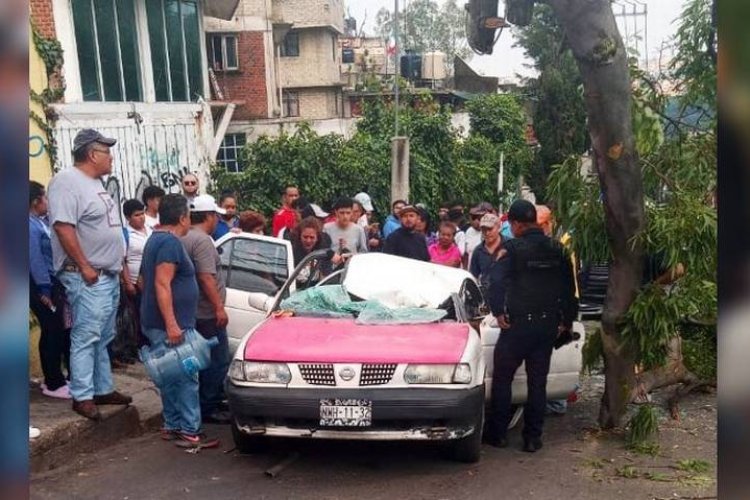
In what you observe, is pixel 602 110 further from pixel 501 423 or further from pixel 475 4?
pixel 501 423

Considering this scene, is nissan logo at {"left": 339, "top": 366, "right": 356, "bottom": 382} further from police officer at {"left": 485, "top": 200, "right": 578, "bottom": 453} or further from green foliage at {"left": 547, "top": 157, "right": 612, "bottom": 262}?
green foliage at {"left": 547, "top": 157, "right": 612, "bottom": 262}

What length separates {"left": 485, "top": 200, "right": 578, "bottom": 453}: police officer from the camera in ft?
20.0

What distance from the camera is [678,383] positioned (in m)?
7.05

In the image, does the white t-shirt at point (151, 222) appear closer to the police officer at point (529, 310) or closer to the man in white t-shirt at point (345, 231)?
the man in white t-shirt at point (345, 231)

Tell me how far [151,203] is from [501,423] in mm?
4290

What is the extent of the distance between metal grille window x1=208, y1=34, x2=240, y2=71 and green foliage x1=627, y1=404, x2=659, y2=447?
82.9 feet

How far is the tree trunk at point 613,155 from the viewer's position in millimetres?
5285

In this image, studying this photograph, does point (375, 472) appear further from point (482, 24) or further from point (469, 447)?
point (482, 24)

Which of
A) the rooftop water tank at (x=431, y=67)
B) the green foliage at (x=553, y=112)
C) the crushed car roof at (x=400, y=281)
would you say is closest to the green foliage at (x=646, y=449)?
the crushed car roof at (x=400, y=281)

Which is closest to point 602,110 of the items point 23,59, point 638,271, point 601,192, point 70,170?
point 601,192

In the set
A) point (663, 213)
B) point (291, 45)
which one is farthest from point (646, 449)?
point (291, 45)

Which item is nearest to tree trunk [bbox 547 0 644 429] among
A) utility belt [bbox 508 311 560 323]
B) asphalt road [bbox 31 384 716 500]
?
utility belt [bbox 508 311 560 323]

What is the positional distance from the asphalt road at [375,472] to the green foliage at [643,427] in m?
0.14

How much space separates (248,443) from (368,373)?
1.10 metres
